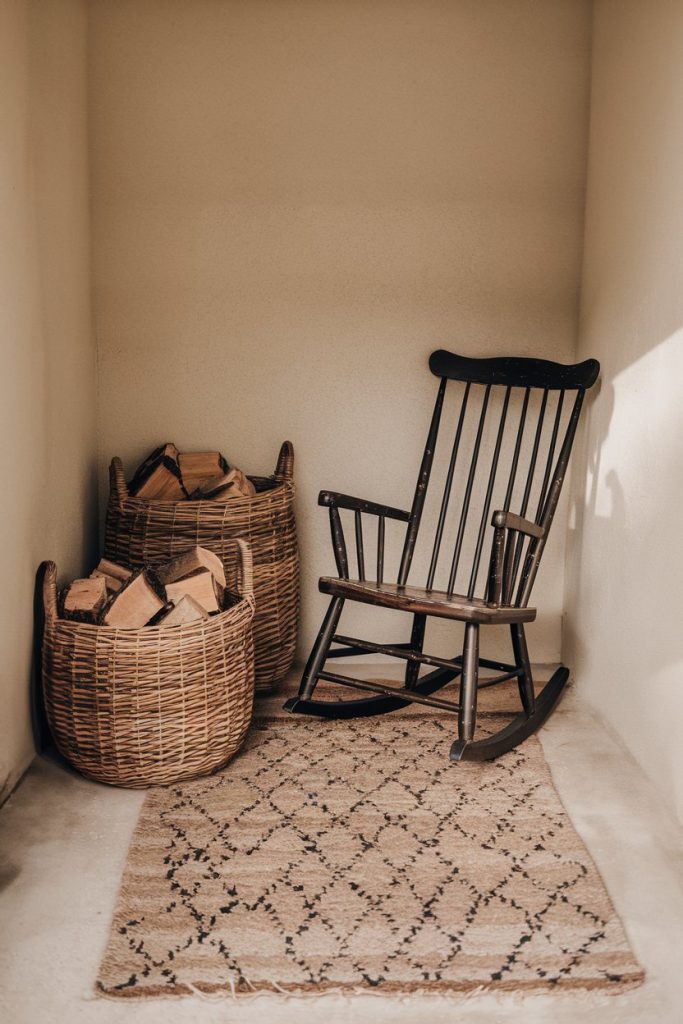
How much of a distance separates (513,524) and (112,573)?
1063 mm

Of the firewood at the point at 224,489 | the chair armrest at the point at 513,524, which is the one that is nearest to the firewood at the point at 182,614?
the firewood at the point at 224,489

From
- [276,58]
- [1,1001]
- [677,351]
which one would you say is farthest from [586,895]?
[276,58]

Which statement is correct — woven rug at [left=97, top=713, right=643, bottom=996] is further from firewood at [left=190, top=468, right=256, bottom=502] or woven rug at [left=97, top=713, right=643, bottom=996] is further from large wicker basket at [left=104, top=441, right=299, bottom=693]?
firewood at [left=190, top=468, right=256, bottom=502]

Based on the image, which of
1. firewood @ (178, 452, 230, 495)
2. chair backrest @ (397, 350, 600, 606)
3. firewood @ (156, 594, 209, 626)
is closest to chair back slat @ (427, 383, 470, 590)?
chair backrest @ (397, 350, 600, 606)

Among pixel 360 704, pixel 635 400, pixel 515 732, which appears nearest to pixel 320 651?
pixel 360 704

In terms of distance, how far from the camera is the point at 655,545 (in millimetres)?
2184

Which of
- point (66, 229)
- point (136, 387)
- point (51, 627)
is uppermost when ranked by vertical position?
point (66, 229)

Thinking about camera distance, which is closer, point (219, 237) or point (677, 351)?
point (677, 351)

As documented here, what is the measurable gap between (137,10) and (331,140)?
702mm

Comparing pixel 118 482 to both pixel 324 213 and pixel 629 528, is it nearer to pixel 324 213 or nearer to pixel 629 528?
pixel 324 213

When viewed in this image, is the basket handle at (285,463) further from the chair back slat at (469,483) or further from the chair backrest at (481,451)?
the chair back slat at (469,483)

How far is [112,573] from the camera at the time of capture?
2.45m

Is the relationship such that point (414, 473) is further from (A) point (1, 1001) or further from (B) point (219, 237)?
(A) point (1, 1001)

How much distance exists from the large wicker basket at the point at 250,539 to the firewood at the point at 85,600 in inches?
12.3
